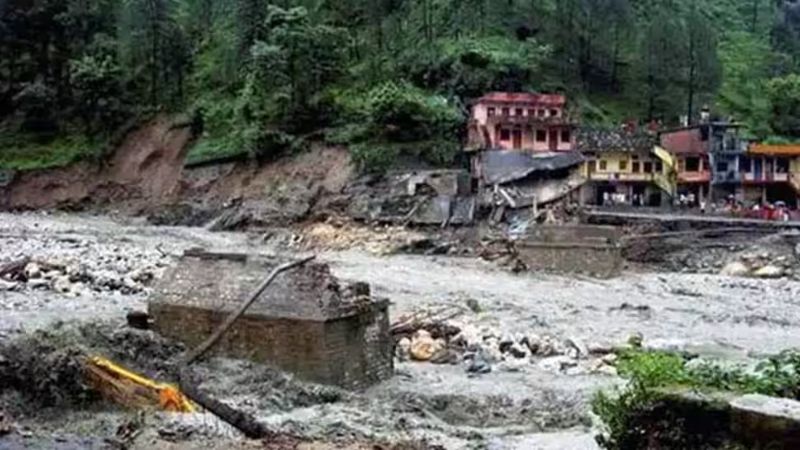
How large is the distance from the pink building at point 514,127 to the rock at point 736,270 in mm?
16779

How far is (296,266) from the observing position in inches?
754

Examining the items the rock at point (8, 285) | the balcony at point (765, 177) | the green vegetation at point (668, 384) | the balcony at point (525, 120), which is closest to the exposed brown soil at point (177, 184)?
the balcony at point (525, 120)

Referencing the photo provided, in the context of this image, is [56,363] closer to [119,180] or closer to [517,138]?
[517,138]

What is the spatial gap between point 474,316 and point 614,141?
35489 mm

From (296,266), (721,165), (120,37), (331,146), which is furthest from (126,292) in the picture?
(120,37)

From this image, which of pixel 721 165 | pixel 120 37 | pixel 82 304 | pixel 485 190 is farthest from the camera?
pixel 120 37

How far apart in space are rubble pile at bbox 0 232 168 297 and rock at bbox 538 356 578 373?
53.2 feet

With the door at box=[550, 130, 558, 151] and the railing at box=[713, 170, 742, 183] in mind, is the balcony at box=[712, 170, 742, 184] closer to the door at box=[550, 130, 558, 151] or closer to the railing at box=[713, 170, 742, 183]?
the railing at box=[713, 170, 742, 183]

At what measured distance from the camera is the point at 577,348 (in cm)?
2744

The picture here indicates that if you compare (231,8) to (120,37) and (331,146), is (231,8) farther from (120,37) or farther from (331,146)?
(331,146)

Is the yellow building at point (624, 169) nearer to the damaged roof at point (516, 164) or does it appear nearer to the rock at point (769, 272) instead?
the damaged roof at point (516, 164)

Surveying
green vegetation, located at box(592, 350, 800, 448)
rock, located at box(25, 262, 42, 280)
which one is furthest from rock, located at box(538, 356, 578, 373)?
rock, located at box(25, 262, 42, 280)

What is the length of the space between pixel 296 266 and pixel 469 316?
590 inches

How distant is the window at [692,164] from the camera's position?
64.8 metres
